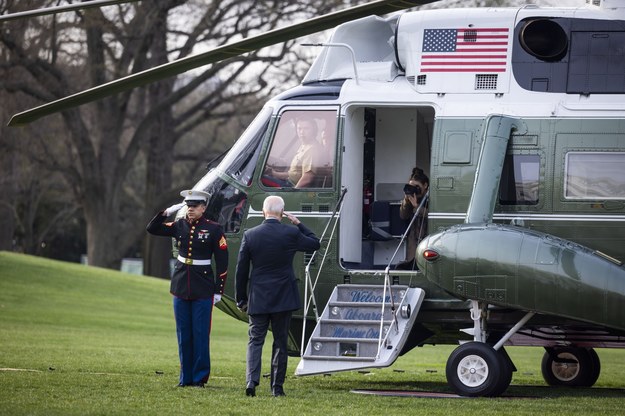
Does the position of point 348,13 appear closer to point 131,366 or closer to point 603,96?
point 603,96

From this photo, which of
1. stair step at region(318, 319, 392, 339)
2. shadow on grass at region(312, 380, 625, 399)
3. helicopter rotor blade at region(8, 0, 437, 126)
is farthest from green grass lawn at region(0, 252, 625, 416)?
helicopter rotor blade at region(8, 0, 437, 126)

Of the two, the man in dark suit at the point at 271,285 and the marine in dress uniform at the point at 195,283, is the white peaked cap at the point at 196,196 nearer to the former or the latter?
the marine in dress uniform at the point at 195,283

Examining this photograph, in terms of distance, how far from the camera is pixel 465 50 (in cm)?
1259

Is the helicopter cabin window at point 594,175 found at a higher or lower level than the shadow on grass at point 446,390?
higher

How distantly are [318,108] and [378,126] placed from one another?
1.20 metres

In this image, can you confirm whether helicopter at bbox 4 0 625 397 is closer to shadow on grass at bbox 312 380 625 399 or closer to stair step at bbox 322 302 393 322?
stair step at bbox 322 302 393 322

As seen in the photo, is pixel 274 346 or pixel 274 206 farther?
pixel 274 206

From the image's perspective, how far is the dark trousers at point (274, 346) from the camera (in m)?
10.9

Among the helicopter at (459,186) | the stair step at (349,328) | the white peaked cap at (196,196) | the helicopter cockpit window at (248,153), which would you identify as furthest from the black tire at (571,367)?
the white peaked cap at (196,196)

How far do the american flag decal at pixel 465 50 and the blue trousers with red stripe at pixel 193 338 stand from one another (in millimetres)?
3748

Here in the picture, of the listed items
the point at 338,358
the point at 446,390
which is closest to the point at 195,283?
the point at 338,358

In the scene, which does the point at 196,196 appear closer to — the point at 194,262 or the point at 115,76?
the point at 194,262

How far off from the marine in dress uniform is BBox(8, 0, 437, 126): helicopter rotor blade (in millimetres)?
1426

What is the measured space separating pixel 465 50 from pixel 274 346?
411cm
